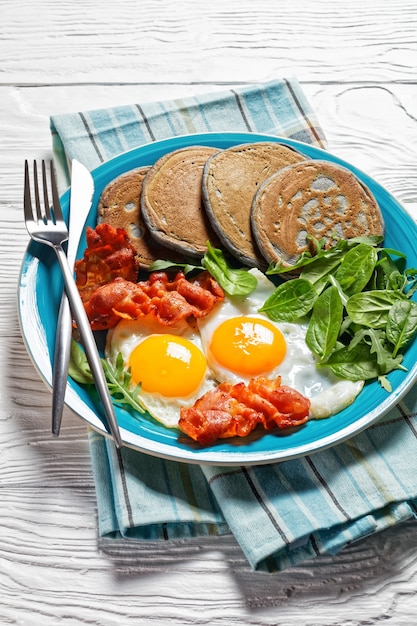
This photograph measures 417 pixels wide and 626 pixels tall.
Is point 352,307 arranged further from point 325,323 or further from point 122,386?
point 122,386

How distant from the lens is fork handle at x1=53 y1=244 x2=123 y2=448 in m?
2.49

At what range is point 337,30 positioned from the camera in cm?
443

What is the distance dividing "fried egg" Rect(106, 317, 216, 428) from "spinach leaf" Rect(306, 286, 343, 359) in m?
0.43

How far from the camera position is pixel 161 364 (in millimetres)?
2688

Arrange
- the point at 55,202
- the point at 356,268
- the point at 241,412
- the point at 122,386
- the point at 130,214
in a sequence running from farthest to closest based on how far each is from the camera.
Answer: the point at 130,214 → the point at 55,202 → the point at 356,268 → the point at 122,386 → the point at 241,412

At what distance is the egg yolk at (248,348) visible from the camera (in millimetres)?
2764

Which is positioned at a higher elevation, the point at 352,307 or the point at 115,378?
the point at 352,307

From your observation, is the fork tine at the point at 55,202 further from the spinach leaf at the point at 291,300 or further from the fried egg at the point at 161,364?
the spinach leaf at the point at 291,300

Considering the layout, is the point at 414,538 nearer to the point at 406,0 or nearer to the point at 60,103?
the point at 60,103

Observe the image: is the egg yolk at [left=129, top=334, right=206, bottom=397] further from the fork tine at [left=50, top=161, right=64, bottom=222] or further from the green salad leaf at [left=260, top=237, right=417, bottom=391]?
the fork tine at [left=50, top=161, right=64, bottom=222]

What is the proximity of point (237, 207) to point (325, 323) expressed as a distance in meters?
0.67

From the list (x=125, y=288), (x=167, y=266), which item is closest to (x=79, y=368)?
(x=125, y=288)

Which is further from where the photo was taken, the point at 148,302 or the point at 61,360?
the point at 148,302

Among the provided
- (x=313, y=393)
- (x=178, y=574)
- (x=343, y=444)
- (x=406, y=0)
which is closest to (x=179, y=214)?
(x=313, y=393)
